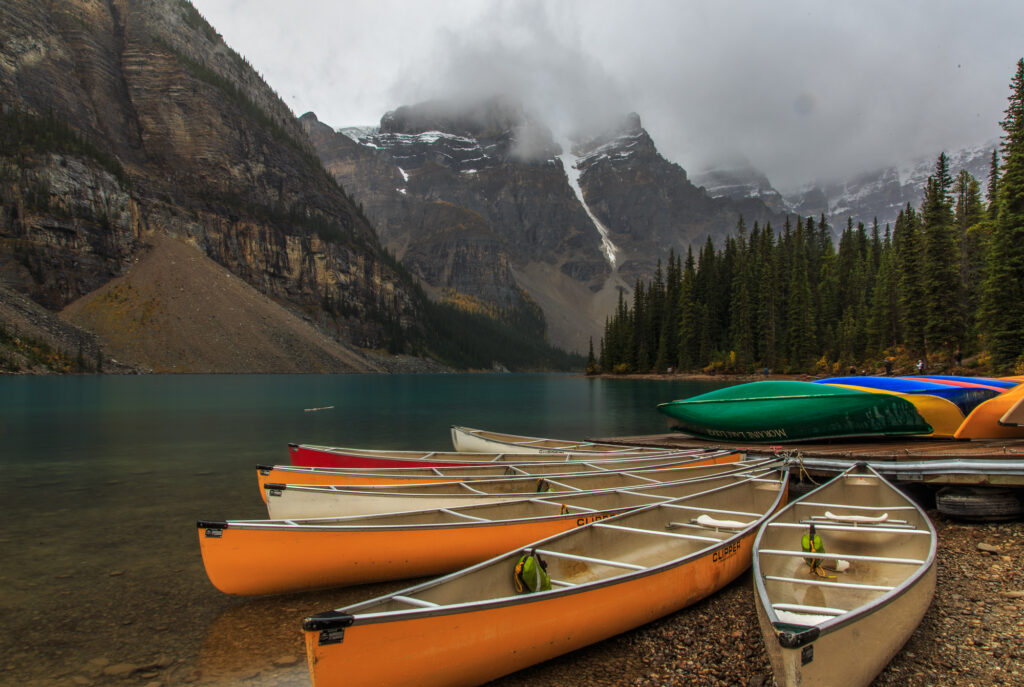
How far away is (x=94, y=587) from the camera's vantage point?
9.79 m

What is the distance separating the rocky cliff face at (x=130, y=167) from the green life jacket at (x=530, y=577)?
160565 mm

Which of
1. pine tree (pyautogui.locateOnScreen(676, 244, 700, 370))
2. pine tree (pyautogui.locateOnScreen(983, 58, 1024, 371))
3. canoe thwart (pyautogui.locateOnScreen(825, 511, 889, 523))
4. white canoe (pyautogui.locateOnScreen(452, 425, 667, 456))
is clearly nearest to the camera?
canoe thwart (pyautogui.locateOnScreen(825, 511, 889, 523))

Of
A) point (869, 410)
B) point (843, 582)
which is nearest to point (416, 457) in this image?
point (843, 582)

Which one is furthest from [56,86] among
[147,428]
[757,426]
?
[757,426]

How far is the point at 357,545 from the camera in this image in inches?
342

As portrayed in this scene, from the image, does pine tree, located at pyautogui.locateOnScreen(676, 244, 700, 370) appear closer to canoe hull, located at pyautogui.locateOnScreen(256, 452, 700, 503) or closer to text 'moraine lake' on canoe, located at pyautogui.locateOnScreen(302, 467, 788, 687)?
canoe hull, located at pyautogui.locateOnScreen(256, 452, 700, 503)

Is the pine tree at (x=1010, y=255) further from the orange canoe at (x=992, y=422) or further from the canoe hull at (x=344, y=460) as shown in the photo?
the canoe hull at (x=344, y=460)

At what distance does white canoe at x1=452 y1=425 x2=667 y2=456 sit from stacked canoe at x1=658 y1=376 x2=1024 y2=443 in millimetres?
3093

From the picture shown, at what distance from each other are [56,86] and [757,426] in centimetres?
20716

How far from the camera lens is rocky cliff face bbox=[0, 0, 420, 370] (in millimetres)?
132500

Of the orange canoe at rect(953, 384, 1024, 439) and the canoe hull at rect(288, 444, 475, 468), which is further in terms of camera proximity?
the canoe hull at rect(288, 444, 475, 468)

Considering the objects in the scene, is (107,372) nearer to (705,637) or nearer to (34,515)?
(34,515)

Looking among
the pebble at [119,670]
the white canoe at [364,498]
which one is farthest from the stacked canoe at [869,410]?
the pebble at [119,670]

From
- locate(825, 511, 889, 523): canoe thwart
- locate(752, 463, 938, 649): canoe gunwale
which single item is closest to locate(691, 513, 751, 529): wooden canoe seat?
locate(825, 511, 889, 523): canoe thwart
